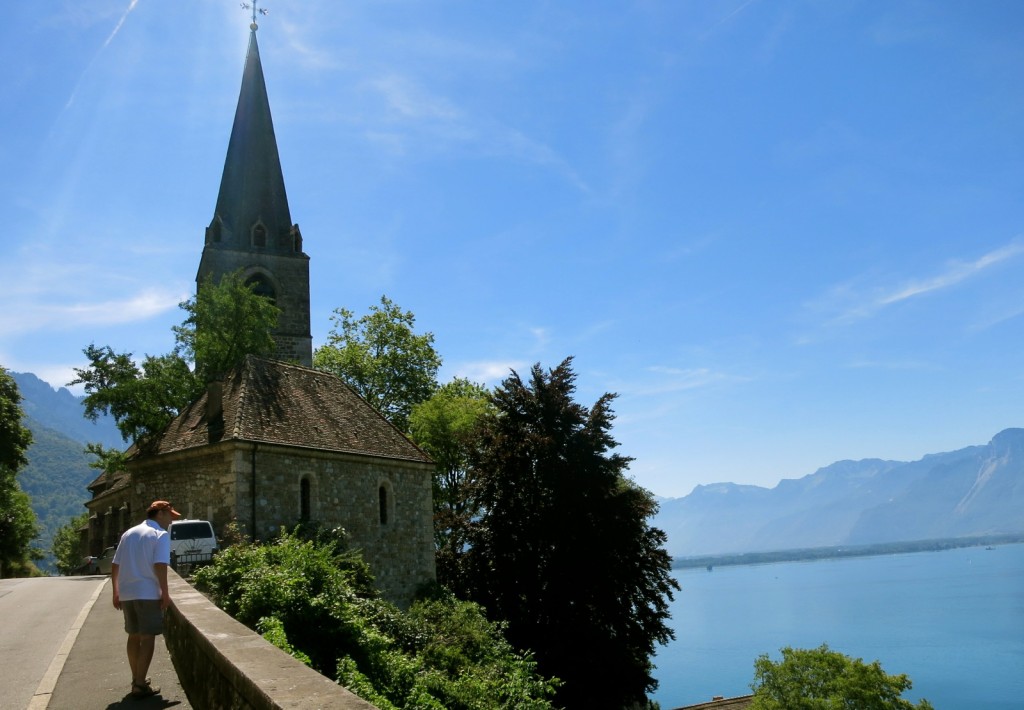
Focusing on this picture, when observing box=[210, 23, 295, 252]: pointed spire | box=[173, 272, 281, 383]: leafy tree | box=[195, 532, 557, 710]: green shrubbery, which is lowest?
box=[195, 532, 557, 710]: green shrubbery

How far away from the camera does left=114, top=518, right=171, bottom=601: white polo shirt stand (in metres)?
7.05

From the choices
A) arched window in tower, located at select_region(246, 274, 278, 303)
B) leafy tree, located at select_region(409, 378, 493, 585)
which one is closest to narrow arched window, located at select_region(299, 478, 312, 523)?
leafy tree, located at select_region(409, 378, 493, 585)

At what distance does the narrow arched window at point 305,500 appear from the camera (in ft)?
69.2

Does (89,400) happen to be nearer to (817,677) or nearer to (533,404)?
(533,404)

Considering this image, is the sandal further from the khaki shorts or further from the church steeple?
the church steeple

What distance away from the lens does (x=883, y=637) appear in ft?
319

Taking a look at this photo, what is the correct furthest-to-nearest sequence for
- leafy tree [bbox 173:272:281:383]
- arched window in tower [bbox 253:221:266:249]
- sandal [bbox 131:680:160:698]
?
arched window in tower [bbox 253:221:266:249] → leafy tree [bbox 173:272:281:383] → sandal [bbox 131:680:160:698]

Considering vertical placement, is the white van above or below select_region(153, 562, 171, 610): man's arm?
above

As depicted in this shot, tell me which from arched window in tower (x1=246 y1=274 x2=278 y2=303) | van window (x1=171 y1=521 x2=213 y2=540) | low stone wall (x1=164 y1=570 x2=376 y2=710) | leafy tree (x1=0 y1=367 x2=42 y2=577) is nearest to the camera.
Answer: low stone wall (x1=164 y1=570 x2=376 y2=710)

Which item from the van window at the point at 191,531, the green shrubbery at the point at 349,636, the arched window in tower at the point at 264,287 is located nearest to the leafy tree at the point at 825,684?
the green shrubbery at the point at 349,636

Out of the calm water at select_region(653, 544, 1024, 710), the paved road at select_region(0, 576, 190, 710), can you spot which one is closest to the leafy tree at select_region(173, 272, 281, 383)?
the paved road at select_region(0, 576, 190, 710)

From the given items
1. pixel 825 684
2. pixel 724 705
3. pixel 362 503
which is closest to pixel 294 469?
pixel 362 503

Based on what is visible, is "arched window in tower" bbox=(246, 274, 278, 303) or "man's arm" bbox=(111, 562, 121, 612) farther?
"arched window in tower" bbox=(246, 274, 278, 303)

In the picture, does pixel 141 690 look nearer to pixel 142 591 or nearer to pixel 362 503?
pixel 142 591
